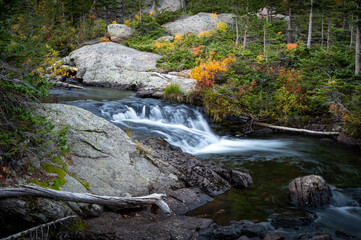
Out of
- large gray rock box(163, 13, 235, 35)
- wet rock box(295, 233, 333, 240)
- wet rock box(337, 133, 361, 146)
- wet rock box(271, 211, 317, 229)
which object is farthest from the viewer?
large gray rock box(163, 13, 235, 35)

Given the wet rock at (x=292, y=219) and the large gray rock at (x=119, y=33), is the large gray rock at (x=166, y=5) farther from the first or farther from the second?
the wet rock at (x=292, y=219)

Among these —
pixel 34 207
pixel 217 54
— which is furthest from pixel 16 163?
pixel 217 54

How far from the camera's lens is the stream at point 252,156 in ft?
19.0

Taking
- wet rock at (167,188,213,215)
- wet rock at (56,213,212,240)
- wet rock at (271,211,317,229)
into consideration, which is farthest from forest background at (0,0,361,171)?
wet rock at (271,211,317,229)

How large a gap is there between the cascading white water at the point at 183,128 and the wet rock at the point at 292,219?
4.80 metres

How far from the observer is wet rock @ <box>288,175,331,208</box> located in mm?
6160

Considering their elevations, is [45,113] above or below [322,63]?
below

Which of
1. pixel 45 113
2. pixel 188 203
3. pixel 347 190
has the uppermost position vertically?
pixel 45 113

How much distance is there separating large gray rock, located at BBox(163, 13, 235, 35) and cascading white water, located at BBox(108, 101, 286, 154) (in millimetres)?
16115

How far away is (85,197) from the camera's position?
4.18 m

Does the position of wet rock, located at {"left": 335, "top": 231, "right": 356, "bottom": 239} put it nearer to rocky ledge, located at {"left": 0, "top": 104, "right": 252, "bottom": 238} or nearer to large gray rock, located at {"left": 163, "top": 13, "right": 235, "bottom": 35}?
rocky ledge, located at {"left": 0, "top": 104, "right": 252, "bottom": 238}

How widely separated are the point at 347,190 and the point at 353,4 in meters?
8.76

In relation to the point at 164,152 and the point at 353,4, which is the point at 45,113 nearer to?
the point at 164,152

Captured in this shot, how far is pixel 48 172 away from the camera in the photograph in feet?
14.7
